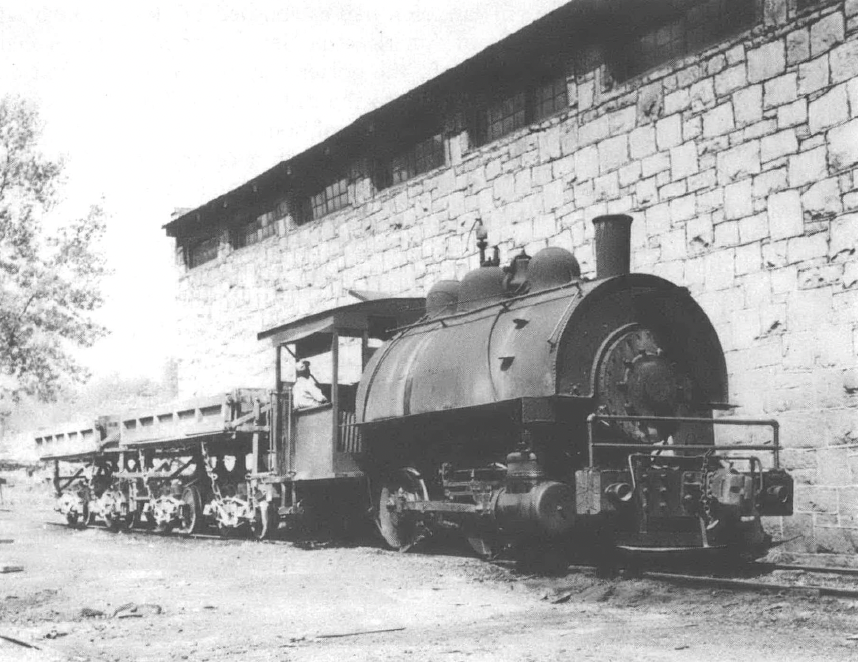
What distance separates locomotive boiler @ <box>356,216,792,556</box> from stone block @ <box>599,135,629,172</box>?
310 cm

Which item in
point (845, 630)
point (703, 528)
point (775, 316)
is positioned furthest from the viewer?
point (775, 316)

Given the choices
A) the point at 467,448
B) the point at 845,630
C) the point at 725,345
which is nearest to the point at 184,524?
the point at 467,448

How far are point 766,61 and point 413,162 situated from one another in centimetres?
666

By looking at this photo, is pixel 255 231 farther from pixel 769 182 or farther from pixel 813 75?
pixel 813 75

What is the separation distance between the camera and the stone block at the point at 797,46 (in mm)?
10078

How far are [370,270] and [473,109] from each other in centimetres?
349

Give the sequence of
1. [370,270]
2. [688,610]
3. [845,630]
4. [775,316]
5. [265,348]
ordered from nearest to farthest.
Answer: [845,630]
[688,610]
[775,316]
[370,270]
[265,348]

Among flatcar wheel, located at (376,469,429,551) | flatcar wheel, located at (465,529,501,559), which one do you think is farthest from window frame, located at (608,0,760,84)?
flatcar wheel, located at (465,529,501,559)

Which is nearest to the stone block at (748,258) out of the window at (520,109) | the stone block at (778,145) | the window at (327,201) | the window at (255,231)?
the stone block at (778,145)

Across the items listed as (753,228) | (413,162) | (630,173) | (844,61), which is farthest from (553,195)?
(844,61)

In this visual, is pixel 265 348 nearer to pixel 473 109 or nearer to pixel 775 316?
pixel 473 109

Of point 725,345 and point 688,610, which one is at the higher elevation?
point 725,345

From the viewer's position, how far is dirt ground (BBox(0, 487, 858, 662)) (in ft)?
17.3

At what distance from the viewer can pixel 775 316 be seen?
10227mm
